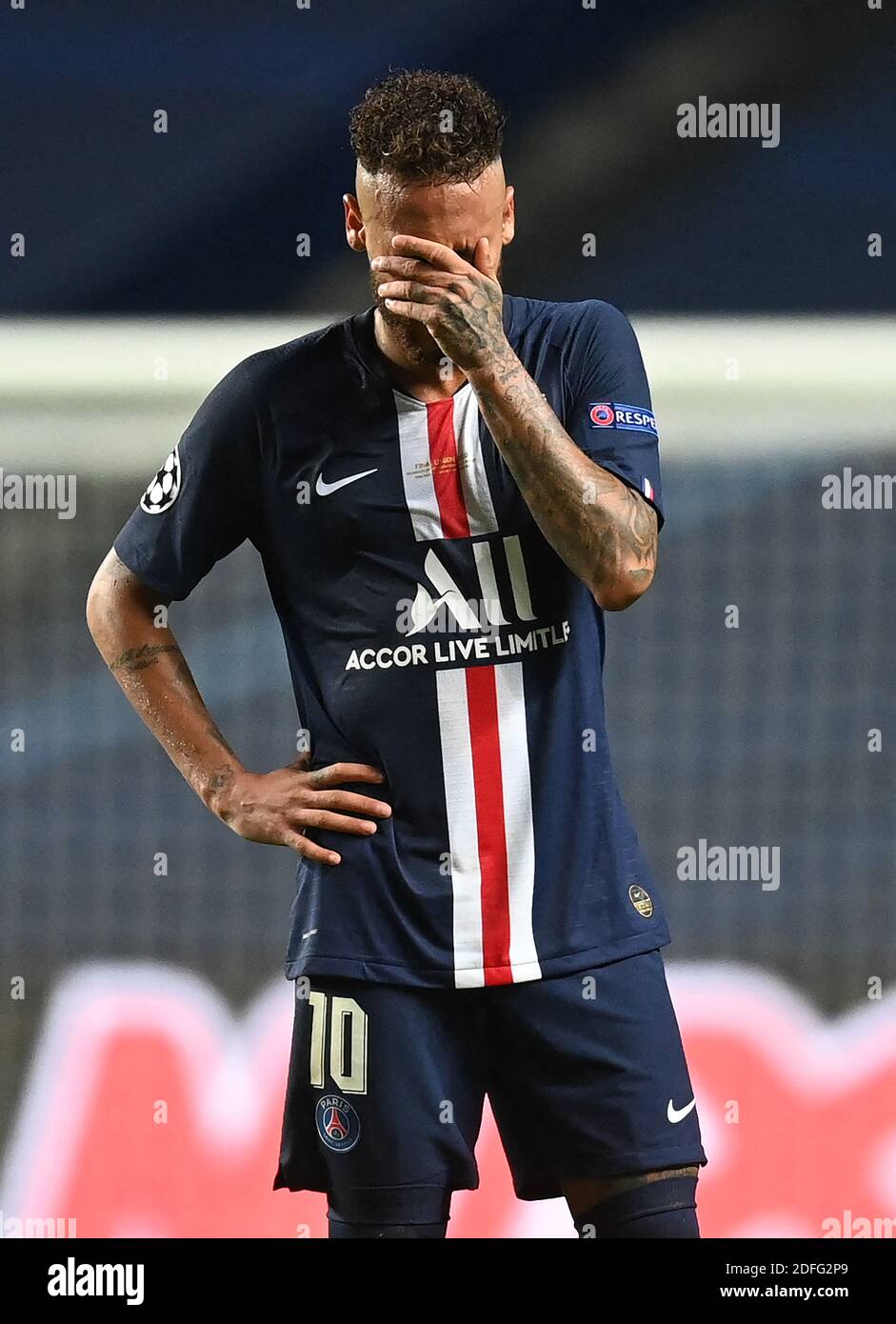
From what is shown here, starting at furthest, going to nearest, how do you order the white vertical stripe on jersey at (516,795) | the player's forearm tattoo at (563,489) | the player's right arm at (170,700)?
the player's right arm at (170,700) → the white vertical stripe on jersey at (516,795) → the player's forearm tattoo at (563,489)

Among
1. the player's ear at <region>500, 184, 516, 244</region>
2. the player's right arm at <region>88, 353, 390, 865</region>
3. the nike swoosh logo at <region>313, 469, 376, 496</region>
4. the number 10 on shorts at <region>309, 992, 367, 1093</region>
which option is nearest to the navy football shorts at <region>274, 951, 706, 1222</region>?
the number 10 on shorts at <region>309, 992, 367, 1093</region>

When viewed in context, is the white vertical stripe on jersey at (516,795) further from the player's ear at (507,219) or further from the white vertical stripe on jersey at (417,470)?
the player's ear at (507,219)

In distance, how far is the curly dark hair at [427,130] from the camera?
1099 mm

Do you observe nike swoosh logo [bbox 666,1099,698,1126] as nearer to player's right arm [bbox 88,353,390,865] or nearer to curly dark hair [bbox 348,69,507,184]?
Answer: player's right arm [bbox 88,353,390,865]

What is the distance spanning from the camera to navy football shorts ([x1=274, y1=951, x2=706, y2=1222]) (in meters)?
1.17

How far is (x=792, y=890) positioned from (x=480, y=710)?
1.11 m

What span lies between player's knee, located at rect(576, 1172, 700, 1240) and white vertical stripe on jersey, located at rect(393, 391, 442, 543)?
0.58 meters

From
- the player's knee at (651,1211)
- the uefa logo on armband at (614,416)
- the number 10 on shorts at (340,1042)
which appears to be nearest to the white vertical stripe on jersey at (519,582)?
the uefa logo on armband at (614,416)

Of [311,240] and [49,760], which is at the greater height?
[311,240]

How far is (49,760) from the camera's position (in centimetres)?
218

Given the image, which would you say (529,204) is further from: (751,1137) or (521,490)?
(751,1137)

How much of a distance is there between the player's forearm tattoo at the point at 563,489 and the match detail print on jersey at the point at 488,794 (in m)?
0.13

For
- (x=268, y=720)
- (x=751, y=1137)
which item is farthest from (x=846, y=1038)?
(x=268, y=720)

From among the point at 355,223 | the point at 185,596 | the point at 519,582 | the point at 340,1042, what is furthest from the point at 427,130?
the point at 340,1042
